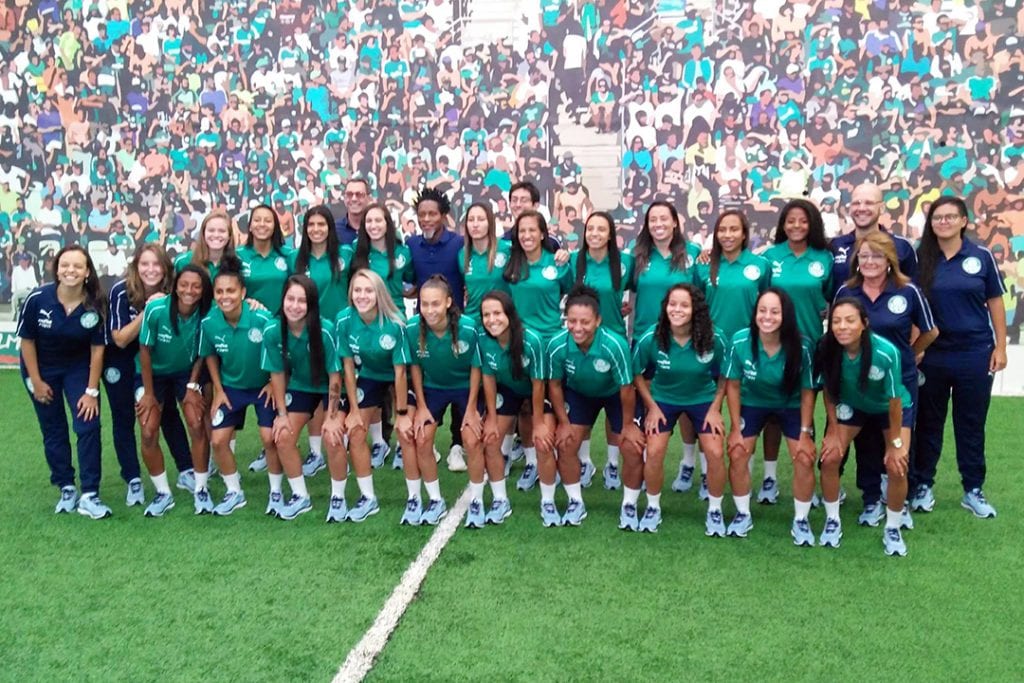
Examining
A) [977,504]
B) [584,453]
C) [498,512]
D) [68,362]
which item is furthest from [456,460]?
[977,504]

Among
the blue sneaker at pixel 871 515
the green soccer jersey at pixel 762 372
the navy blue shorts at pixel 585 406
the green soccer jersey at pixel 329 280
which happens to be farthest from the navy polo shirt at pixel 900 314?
the green soccer jersey at pixel 329 280

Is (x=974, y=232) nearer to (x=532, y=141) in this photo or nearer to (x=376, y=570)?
(x=532, y=141)

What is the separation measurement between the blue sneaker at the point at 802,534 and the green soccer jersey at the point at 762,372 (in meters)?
0.60

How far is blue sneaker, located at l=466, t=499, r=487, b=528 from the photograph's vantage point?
4.80 m

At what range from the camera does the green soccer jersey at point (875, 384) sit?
427 cm

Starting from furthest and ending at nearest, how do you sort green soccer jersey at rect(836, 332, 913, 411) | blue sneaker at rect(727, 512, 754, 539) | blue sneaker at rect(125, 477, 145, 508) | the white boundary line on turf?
blue sneaker at rect(125, 477, 145, 508) → blue sneaker at rect(727, 512, 754, 539) → green soccer jersey at rect(836, 332, 913, 411) → the white boundary line on turf

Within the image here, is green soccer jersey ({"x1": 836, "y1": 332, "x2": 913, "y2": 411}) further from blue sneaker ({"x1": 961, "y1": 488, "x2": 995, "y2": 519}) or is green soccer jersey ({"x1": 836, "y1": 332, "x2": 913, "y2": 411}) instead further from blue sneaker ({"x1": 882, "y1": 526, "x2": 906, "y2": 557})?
blue sneaker ({"x1": 961, "y1": 488, "x2": 995, "y2": 519})

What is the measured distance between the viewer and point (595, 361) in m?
4.68

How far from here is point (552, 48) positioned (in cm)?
973

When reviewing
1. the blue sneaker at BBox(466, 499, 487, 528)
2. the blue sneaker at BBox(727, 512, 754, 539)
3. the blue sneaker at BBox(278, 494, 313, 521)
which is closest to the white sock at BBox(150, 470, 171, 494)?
the blue sneaker at BBox(278, 494, 313, 521)

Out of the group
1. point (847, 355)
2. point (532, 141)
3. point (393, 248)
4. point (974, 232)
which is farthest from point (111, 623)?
point (974, 232)

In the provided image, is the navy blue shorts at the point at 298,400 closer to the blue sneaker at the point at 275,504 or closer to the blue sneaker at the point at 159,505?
the blue sneaker at the point at 275,504

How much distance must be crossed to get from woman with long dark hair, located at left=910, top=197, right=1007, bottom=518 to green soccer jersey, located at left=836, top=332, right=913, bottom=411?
60 cm

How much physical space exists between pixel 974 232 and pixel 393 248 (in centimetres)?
651
